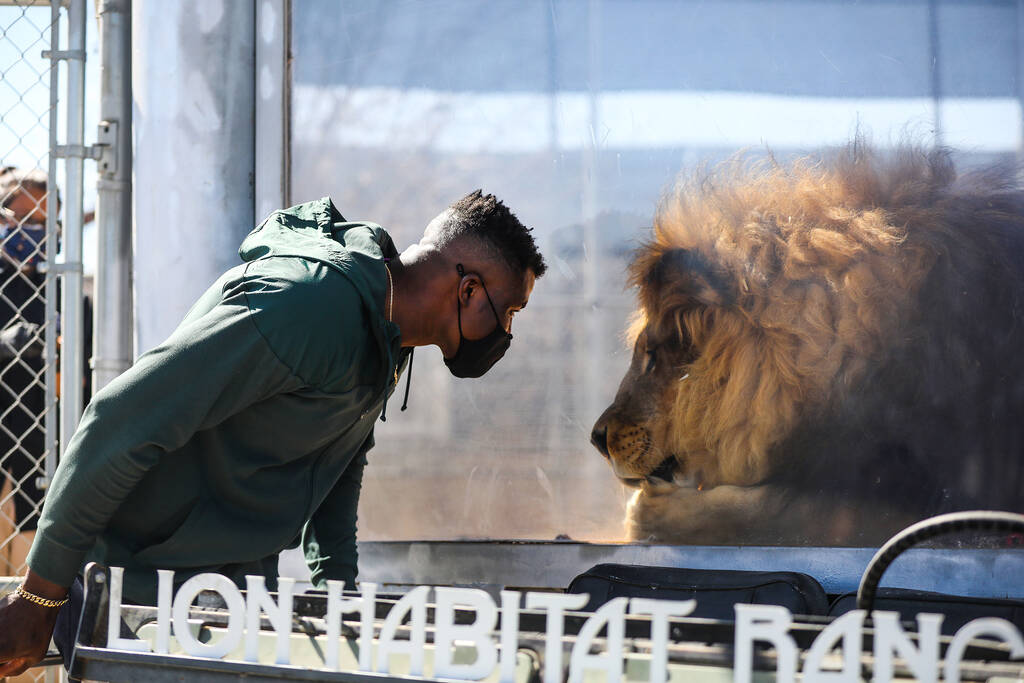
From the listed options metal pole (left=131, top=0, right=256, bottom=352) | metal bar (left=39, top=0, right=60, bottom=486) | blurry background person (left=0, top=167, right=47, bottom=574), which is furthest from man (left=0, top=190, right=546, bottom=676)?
blurry background person (left=0, top=167, right=47, bottom=574)

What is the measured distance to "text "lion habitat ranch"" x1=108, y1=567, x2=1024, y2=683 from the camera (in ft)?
4.84

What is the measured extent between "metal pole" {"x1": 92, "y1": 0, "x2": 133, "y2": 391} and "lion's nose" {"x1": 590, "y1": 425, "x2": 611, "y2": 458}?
1.55 metres

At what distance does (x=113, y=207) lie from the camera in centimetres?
345

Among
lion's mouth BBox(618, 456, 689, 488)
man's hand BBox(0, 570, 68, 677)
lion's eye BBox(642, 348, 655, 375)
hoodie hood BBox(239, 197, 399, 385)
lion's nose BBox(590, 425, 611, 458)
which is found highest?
hoodie hood BBox(239, 197, 399, 385)

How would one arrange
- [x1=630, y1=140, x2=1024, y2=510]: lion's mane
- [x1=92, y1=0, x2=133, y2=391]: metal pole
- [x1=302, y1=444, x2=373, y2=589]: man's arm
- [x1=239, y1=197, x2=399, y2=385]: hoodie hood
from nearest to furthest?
1. [x1=239, y1=197, x2=399, y2=385]: hoodie hood
2. [x1=302, y1=444, x2=373, y2=589]: man's arm
3. [x1=630, y1=140, x2=1024, y2=510]: lion's mane
4. [x1=92, y1=0, x2=133, y2=391]: metal pole

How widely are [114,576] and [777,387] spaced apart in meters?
2.01

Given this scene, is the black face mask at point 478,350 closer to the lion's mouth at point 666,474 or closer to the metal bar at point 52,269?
the lion's mouth at point 666,474

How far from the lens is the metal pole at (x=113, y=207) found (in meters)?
3.42

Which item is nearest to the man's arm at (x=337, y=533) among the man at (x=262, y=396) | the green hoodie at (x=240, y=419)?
the man at (x=262, y=396)

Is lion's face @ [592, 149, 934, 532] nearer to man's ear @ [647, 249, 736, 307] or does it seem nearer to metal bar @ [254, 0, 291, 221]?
man's ear @ [647, 249, 736, 307]

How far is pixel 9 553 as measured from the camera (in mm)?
4141

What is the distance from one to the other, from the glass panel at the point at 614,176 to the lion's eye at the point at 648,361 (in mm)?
41

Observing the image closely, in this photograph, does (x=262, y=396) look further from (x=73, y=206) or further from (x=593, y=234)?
(x=73, y=206)

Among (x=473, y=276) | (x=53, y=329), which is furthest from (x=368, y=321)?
(x=53, y=329)
